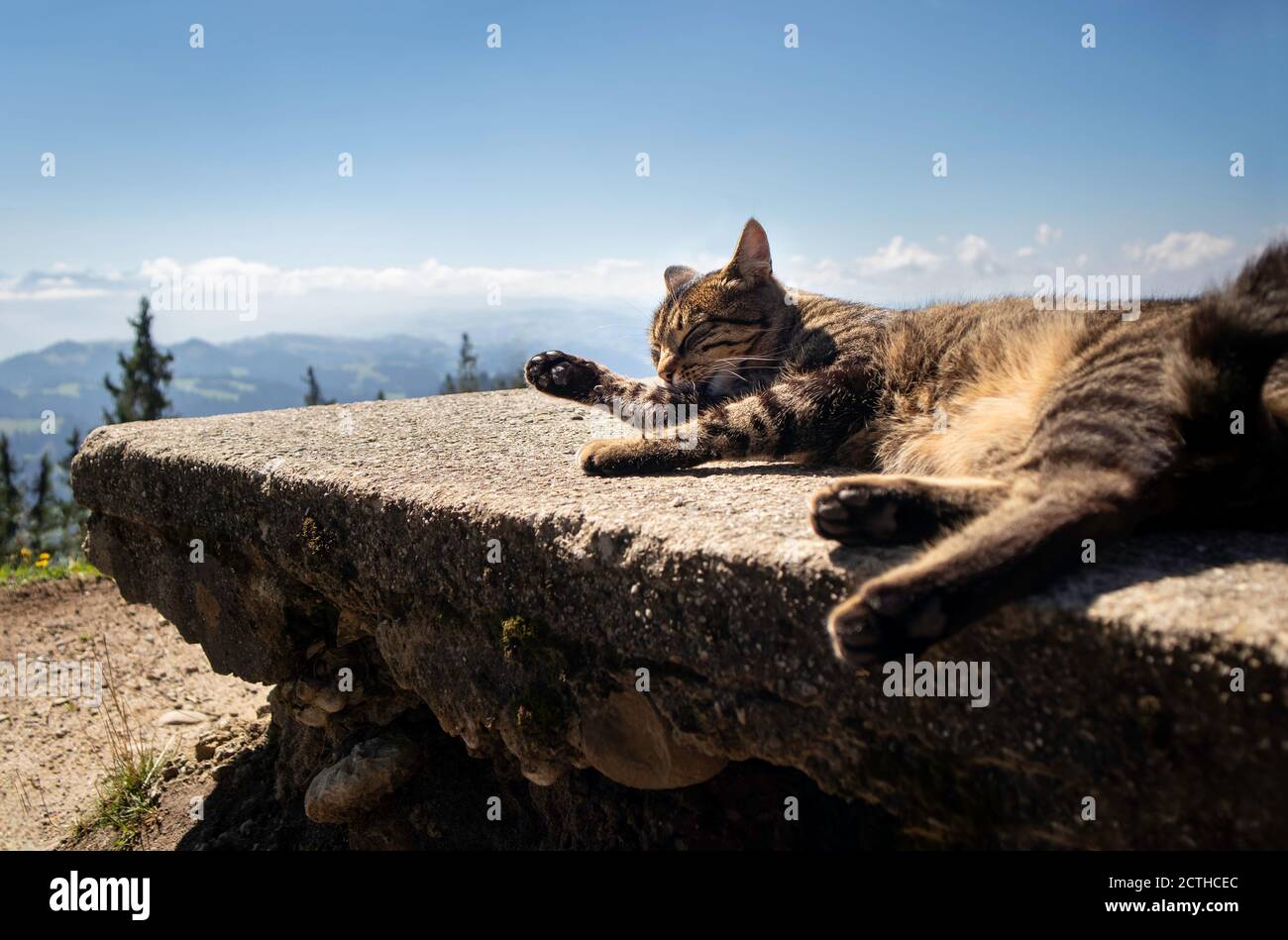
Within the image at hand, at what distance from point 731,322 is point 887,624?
2257 mm

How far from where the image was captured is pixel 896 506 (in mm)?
1664

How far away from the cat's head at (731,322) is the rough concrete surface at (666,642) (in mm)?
414

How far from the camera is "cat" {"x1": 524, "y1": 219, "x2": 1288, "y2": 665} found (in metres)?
1.41

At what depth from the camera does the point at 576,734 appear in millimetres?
1961

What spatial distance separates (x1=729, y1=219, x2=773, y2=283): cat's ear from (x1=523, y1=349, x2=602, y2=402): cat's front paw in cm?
76

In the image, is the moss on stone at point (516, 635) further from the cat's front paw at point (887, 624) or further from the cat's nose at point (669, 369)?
the cat's nose at point (669, 369)

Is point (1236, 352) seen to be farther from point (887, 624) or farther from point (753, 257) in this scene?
point (753, 257)

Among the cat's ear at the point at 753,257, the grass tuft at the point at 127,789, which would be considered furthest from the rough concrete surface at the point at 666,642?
the cat's ear at the point at 753,257

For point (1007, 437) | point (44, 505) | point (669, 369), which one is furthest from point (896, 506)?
point (44, 505)

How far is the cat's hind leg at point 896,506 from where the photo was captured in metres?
1.61

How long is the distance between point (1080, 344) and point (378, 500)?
194cm
